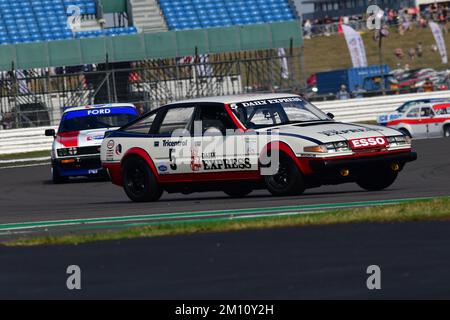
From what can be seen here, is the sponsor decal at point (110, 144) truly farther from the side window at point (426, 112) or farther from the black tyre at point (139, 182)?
the side window at point (426, 112)

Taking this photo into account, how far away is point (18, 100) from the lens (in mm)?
44188

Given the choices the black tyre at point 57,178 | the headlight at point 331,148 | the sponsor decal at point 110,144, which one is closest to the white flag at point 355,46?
the black tyre at point 57,178

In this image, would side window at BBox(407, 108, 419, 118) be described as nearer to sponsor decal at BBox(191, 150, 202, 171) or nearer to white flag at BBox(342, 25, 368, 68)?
sponsor decal at BBox(191, 150, 202, 171)

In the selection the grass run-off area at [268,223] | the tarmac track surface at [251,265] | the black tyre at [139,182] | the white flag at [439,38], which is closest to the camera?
the tarmac track surface at [251,265]

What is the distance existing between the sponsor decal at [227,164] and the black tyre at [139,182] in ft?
3.02

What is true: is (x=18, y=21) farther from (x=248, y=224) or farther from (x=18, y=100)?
(x=248, y=224)

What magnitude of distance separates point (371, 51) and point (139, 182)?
2536 inches

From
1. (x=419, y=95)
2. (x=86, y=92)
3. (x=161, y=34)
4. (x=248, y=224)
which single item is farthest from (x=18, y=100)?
(x=248, y=224)

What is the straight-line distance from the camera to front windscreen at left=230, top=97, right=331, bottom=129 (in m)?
15.0

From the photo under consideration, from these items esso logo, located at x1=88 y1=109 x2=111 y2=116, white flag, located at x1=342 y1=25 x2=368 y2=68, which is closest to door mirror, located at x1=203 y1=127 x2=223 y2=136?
esso logo, located at x1=88 y1=109 x2=111 y2=116

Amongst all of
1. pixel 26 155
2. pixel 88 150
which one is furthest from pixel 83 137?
pixel 26 155

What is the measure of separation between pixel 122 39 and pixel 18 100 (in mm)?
5137

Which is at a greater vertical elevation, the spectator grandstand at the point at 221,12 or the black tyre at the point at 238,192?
the spectator grandstand at the point at 221,12

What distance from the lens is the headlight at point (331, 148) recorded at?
46.1 feet
